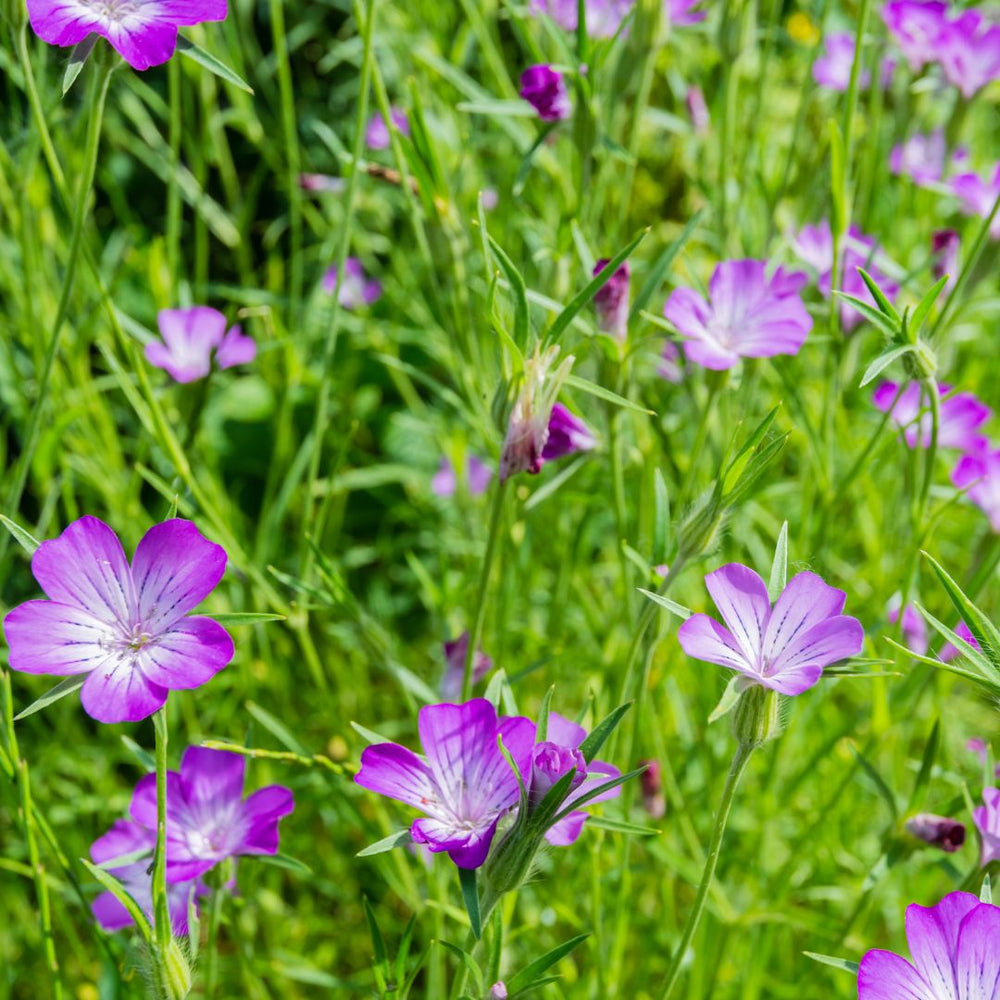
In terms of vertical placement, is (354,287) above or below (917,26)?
below

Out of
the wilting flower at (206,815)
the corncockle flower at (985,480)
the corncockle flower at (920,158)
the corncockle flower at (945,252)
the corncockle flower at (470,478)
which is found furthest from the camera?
the corncockle flower at (470,478)

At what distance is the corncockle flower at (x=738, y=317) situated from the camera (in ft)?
3.51

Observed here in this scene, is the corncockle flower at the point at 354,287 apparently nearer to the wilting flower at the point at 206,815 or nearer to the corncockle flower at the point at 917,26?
the corncockle flower at the point at 917,26

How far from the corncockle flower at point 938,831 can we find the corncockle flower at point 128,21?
0.80 metres

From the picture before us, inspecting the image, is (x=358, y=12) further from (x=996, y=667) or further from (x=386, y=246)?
(x=386, y=246)

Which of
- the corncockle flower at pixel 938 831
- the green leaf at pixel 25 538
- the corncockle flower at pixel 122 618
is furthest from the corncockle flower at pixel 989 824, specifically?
the green leaf at pixel 25 538

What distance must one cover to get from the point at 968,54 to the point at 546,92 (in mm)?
673

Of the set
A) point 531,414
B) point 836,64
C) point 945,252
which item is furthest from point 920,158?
point 531,414

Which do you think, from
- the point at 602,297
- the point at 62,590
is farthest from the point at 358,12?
the point at 62,590

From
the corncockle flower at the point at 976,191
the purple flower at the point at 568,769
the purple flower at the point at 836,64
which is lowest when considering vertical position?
the purple flower at the point at 568,769

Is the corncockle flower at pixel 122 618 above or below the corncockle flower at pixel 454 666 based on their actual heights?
above

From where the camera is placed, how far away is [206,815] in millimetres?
1007

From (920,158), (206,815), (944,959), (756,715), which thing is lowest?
(206,815)

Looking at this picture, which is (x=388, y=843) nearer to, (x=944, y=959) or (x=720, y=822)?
(x=720, y=822)
